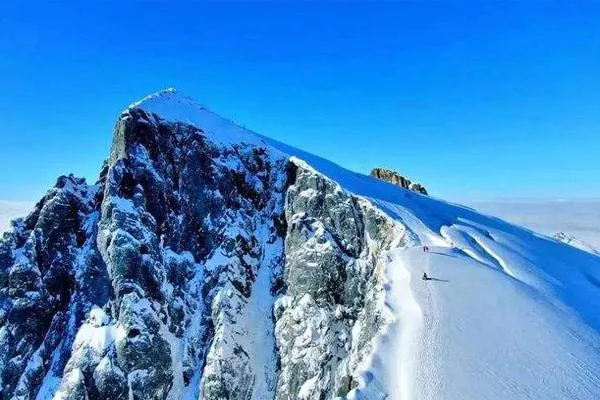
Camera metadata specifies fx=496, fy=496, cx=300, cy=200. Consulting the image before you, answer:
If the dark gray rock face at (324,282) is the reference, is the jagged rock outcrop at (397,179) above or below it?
above

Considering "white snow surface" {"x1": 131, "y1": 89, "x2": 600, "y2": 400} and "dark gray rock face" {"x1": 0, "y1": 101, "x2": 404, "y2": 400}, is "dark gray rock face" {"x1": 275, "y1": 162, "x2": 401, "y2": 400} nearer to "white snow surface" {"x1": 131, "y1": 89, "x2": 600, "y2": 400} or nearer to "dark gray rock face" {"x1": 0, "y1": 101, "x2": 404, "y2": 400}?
"dark gray rock face" {"x1": 0, "y1": 101, "x2": 404, "y2": 400}

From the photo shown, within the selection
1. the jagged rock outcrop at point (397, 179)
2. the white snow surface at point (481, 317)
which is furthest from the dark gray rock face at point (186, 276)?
the jagged rock outcrop at point (397, 179)

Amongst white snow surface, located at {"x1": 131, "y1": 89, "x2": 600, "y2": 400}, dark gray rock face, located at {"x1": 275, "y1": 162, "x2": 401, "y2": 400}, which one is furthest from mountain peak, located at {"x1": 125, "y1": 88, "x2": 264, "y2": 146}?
white snow surface, located at {"x1": 131, "y1": 89, "x2": 600, "y2": 400}

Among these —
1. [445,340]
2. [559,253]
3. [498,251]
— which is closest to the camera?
[445,340]

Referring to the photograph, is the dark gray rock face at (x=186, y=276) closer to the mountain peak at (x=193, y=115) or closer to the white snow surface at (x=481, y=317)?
the mountain peak at (x=193, y=115)

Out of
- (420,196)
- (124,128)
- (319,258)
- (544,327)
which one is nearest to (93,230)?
(124,128)

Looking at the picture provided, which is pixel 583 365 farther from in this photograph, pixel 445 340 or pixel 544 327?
pixel 445 340

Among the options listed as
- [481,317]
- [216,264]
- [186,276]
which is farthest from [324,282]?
[481,317]
